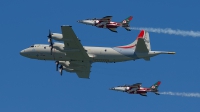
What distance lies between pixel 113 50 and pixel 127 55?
7.92 ft

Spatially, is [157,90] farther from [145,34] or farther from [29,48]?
[29,48]

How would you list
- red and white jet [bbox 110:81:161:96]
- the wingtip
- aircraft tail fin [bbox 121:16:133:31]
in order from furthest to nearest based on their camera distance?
red and white jet [bbox 110:81:161:96], the wingtip, aircraft tail fin [bbox 121:16:133:31]

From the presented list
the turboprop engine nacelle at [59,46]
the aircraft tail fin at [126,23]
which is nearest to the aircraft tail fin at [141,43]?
the aircraft tail fin at [126,23]

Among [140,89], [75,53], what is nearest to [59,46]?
[75,53]

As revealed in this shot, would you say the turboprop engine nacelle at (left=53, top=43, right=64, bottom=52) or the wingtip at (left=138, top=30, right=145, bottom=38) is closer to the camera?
the turboprop engine nacelle at (left=53, top=43, right=64, bottom=52)

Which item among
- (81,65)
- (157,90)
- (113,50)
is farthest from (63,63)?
(157,90)

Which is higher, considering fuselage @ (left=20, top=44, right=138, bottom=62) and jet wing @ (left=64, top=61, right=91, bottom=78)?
fuselage @ (left=20, top=44, right=138, bottom=62)

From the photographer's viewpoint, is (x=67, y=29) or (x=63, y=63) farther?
(x=63, y=63)

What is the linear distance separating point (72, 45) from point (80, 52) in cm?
203

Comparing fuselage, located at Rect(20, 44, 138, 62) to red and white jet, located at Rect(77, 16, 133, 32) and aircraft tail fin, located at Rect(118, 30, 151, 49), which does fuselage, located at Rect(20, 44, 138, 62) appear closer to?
aircraft tail fin, located at Rect(118, 30, 151, 49)

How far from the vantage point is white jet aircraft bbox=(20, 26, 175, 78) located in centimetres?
8662

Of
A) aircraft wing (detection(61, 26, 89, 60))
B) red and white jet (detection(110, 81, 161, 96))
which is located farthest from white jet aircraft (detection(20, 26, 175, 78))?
red and white jet (detection(110, 81, 161, 96))

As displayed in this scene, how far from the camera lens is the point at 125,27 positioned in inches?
3575

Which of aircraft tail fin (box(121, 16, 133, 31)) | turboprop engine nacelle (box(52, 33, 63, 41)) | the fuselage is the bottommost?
the fuselage
